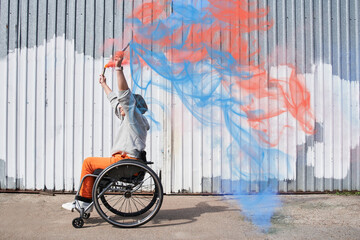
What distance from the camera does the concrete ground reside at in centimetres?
394

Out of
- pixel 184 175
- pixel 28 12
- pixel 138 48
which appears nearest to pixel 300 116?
pixel 184 175

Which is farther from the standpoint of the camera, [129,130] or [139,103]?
[139,103]

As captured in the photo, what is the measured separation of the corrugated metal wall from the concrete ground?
33cm

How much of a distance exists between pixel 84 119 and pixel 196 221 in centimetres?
245

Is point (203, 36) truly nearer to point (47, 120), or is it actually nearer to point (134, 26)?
point (134, 26)

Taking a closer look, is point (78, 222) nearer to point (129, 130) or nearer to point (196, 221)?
point (129, 130)

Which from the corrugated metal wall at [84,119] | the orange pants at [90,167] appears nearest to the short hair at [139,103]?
the orange pants at [90,167]

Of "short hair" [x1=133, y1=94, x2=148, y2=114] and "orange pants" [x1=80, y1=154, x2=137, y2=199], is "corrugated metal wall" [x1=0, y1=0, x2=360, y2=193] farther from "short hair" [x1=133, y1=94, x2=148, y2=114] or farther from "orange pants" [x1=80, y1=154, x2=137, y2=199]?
"orange pants" [x1=80, y1=154, x2=137, y2=199]

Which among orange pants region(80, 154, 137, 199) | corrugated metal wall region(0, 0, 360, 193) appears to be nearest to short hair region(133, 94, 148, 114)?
orange pants region(80, 154, 137, 199)

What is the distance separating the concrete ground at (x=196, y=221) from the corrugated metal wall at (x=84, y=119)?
33cm

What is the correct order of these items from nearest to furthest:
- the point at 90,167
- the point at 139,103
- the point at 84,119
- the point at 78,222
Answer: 1. the point at 78,222
2. the point at 90,167
3. the point at 139,103
4. the point at 84,119

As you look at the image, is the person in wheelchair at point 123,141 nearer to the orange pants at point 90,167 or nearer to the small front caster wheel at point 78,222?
the orange pants at point 90,167

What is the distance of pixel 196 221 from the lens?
4395 millimetres

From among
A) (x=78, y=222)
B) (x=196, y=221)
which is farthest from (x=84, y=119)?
(x=196, y=221)
